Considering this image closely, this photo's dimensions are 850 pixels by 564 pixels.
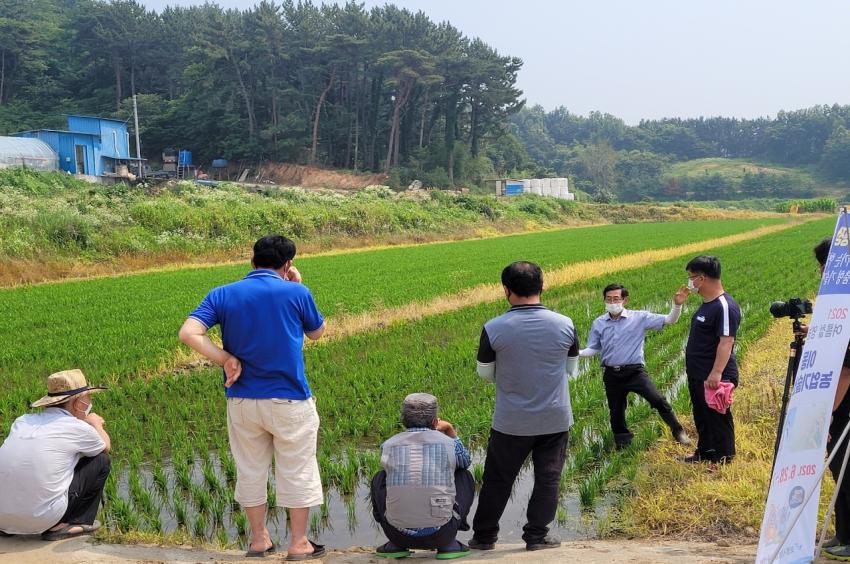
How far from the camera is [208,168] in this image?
178 ft

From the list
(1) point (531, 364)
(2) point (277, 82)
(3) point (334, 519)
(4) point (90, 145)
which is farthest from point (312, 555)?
(2) point (277, 82)

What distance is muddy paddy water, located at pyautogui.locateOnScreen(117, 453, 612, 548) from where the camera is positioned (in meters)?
4.45

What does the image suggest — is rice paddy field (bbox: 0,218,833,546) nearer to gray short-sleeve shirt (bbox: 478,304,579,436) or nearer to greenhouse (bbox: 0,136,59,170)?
gray short-sleeve shirt (bbox: 478,304,579,436)

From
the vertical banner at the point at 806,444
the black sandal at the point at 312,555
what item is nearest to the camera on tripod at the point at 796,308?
the vertical banner at the point at 806,444

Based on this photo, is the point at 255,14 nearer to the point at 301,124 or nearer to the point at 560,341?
the point at 301,124

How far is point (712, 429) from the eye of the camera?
4.92 metres

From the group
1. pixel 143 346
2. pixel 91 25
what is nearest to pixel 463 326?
pixel 143 346

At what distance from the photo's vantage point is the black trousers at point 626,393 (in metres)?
5.50

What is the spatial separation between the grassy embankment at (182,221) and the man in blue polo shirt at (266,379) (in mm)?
18905

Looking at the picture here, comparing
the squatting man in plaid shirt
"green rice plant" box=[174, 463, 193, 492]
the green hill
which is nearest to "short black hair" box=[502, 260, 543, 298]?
the squatting man in plaid shirt

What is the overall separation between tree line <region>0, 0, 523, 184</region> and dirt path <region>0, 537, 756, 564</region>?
47574 millimetres

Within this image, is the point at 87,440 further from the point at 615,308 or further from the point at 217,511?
the point at 615,308

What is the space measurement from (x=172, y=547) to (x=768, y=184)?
353ft

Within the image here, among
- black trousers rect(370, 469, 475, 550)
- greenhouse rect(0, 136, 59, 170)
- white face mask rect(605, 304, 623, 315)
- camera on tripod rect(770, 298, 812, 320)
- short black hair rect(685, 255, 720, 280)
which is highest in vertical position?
greenhouse rect(0, 136, 59, 170)
